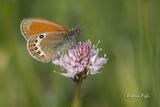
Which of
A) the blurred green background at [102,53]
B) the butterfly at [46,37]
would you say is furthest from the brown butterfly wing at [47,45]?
the blurred green background at [102,53]

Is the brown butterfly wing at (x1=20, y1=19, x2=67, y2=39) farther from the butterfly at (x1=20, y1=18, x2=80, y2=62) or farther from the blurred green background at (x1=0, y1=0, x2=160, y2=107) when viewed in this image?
the blurred green background at (x1=0, y1=0, x2=160, y2=107)

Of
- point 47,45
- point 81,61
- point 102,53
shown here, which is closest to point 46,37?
point 47,45

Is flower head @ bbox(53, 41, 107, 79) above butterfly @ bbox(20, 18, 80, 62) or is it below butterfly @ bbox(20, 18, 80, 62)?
below

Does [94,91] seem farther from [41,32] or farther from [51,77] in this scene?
[41,32]

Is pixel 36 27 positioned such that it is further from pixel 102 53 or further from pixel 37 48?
pixel 102 53

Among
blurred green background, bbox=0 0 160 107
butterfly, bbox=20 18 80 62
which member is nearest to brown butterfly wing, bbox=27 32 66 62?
butterfly, bbox=20 18 80 62

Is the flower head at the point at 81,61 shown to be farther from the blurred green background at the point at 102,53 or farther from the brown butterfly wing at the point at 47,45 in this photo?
the blurred green background at the point at 102,53

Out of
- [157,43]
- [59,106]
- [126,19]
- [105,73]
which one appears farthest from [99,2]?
[157,43]
